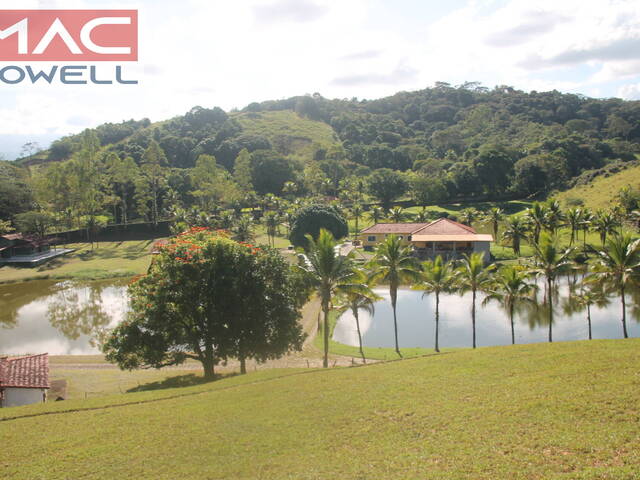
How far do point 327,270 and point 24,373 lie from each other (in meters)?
13.6

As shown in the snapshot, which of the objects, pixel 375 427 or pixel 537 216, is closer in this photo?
pixel 375 427

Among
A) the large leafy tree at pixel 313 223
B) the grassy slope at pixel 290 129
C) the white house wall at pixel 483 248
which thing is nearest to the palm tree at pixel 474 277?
the white house wall at pixel 483 248

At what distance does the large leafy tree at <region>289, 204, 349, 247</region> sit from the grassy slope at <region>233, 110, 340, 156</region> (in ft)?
232

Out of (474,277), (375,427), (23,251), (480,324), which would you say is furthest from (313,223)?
(375,427)

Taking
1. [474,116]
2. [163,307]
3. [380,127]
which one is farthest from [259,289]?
[474,116]

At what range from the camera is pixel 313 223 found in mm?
61969

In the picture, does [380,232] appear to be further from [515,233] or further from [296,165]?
[296,165]

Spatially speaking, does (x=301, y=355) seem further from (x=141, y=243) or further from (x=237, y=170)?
(x=237, y=170)

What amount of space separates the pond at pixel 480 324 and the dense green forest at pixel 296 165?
1880 inches

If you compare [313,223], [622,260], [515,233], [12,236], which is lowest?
[622,260]

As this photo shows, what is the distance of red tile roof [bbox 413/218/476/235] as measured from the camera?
5308 centimetres

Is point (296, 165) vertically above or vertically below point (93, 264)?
above

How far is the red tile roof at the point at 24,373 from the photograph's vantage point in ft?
61.7

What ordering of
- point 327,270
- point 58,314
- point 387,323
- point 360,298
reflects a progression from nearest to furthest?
1. point 327,270
2. point 360,298
3. point 387,323
4. point 58,314
